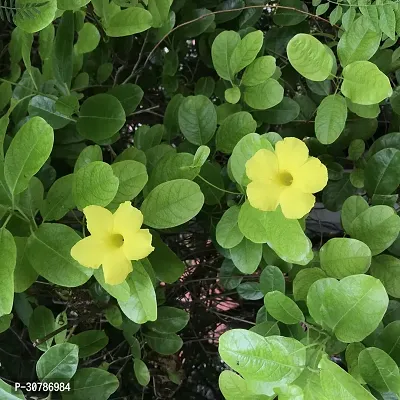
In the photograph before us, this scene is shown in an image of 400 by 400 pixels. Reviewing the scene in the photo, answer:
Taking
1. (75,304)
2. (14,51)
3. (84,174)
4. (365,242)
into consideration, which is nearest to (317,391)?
(365,242)

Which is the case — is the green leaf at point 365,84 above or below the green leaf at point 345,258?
above

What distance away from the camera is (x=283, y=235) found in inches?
21.0

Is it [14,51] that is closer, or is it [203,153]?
[203,153]

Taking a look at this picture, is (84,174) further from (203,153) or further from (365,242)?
(365,242)

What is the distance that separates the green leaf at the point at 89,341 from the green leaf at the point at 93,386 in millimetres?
41

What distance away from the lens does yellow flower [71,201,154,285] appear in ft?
1.63

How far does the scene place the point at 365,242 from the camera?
2.01 feet

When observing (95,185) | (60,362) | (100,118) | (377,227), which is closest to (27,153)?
(95,185)

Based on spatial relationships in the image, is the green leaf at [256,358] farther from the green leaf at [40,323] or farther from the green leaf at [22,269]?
the green leaf at [40,323]

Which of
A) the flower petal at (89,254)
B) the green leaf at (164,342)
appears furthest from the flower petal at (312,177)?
the green leaf at (164,342)

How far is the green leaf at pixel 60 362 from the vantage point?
67cm

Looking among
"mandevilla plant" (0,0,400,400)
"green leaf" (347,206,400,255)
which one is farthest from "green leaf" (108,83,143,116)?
"green leaf" (347,206,400,255)

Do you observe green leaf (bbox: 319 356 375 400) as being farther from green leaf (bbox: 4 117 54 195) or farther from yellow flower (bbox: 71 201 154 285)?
green leaf (bbox: 4 117 54 195)

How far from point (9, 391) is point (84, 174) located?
0.30 meters
